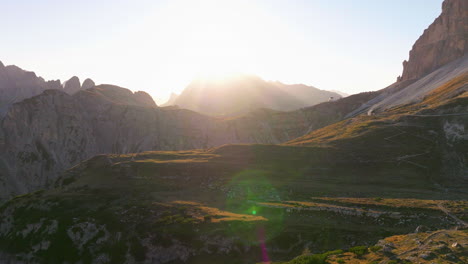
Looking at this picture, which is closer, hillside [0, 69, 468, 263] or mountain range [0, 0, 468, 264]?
mountain range [0, 0, 468, 264]

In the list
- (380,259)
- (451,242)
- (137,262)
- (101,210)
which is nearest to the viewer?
(380,259)

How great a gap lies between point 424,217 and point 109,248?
4890cm

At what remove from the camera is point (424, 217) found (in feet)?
161

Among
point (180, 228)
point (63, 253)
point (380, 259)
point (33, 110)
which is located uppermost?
point (33, 110)

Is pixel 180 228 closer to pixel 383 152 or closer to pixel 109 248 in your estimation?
pixel 109 248

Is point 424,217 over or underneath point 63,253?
over

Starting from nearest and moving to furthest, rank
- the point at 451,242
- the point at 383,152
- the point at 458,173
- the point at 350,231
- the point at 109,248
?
1. the point at 451,242
2. the point at 350,231
3. the point at 109,248
4. the point at 458,173
5. the point at 383,152

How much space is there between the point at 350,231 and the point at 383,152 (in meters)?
61.6

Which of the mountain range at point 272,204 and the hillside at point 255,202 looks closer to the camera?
the mountain range at point 272,204

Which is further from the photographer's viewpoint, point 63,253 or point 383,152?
point 383,152

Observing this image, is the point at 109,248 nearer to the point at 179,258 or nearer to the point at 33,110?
the point at 179,258

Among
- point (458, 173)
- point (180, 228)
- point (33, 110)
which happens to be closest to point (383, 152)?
point (458, 173)

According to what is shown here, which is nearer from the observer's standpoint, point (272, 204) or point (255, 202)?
point (272, 204)

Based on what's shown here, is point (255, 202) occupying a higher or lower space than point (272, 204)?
lower
